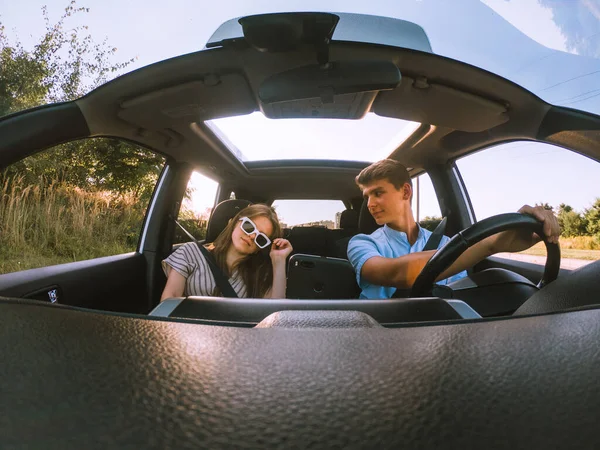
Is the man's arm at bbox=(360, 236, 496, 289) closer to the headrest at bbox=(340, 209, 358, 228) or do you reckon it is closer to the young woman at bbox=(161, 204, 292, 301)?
the young woman at bbox=(161, 204, 292, 301)

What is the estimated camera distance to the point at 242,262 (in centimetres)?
240

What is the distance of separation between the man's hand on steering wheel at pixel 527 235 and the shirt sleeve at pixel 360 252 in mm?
619

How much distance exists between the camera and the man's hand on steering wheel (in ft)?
4.15

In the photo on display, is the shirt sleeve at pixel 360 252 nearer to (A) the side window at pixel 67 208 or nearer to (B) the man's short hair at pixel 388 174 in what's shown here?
(B) the man's short hair at pixel 388 174

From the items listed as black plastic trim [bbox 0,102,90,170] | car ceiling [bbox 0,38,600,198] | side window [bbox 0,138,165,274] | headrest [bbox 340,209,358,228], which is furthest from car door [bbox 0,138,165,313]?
black plastic trim [bbox 0,102,90,170]

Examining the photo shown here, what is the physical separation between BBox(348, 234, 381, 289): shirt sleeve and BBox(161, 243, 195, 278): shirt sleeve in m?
0.87

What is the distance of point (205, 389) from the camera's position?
13.6 inches

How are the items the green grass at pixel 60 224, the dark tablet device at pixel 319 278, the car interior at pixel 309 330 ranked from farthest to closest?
the green grass at pixel 60 224 < the dark tablet device at pixel 319 278 < the car interior at pixel 309 330

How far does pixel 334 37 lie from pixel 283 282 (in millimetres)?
A: 1516

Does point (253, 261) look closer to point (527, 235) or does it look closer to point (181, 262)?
point (181, 262)

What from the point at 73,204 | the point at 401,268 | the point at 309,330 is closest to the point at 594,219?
the point at 401,268

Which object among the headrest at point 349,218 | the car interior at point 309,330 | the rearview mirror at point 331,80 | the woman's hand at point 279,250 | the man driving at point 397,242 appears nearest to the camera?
the car interior at point 309,330

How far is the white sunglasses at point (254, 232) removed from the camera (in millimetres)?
2189

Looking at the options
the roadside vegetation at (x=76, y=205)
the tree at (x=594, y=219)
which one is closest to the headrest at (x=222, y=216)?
the roadside vegetation at (x=76, y=205)
